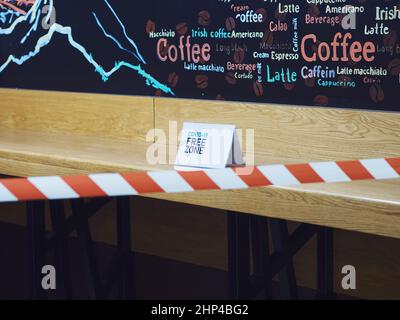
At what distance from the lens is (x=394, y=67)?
2.59 metres

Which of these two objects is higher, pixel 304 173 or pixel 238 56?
pixel 238 56

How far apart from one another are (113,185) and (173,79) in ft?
5.12

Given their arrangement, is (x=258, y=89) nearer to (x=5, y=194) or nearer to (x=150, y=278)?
(x=150, y=278)

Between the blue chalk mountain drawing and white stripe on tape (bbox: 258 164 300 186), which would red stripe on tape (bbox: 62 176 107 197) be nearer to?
white stripe on tape (bbox: 258 164 300 186)

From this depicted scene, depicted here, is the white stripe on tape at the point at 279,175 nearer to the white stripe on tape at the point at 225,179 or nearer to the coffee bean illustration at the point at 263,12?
the white stripe on tape at the point at 225,179

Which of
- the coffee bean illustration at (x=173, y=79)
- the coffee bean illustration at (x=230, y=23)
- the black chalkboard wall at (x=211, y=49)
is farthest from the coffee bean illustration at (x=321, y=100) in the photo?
the coffee bean illustration at (x=173, y=79)

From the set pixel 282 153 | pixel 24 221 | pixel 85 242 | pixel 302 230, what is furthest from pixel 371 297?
pixel 24 221

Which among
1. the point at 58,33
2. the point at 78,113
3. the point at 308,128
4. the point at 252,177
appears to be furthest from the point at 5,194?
the point at 58,33

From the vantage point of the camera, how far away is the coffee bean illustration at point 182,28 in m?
3.22

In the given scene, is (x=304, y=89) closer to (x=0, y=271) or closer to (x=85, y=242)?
(x=85, y=242)

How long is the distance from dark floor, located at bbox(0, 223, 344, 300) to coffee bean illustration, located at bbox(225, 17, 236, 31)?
112 cm

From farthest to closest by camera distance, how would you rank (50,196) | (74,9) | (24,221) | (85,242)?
(24,221) < (74,9) < (85,242) < (50,196)

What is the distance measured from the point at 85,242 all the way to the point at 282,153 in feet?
3.03

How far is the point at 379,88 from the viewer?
104 inches
